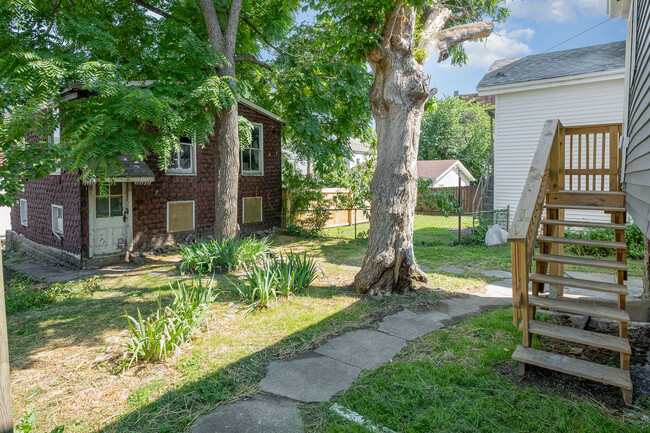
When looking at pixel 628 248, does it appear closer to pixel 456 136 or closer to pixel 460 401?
pixel 460 401

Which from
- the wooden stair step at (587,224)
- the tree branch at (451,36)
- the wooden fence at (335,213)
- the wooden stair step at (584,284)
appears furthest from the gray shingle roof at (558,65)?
the wooden stair step at (584,284)

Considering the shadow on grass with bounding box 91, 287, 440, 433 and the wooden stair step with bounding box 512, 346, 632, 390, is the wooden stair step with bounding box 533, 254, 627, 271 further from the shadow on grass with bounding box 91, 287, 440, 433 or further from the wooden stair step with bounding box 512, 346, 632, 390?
the shadow on grass with bounding box 91, 287, 440, 433

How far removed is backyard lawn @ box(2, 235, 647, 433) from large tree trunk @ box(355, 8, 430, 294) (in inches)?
15.1

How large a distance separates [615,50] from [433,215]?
10.2m

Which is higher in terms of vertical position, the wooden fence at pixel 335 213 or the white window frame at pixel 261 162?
the white window frame at pixel 261 162

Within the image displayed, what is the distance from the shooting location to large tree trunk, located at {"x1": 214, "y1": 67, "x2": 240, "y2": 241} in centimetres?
821

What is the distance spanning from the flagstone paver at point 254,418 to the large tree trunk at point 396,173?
2999 millimetres

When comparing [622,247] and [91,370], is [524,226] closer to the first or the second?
[622,247]

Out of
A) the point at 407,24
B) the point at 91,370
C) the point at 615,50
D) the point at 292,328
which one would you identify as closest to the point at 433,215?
the point at 615,50

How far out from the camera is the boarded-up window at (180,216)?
10180 mm

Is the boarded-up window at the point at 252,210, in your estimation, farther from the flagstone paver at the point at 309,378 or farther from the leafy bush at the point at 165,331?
the flagstone paver at the point at 309,378

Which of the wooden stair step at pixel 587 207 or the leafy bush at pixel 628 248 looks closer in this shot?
the wooden stair step at pixel 587 207

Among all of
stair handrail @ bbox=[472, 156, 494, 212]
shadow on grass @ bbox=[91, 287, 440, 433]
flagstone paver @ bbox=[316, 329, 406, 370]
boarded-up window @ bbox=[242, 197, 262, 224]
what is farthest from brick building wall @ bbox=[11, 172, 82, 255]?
stair handrail @ bbox=[472, 156, 494, 212]

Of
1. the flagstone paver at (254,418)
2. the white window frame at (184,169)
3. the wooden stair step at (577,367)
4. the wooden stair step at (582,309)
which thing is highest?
the white window frame at (184,169)
